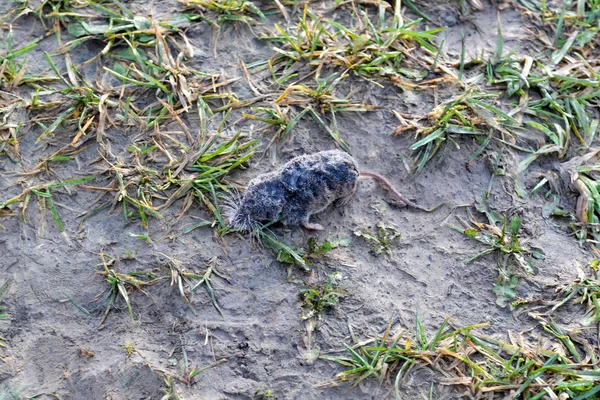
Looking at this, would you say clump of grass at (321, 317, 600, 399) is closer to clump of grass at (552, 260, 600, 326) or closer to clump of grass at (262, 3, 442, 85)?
clump of grass at (552, 260, 600, 326)

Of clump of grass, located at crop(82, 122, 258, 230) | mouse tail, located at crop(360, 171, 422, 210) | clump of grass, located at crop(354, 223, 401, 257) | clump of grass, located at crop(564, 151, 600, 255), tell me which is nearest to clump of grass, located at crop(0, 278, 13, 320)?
clump of grass, located at crop(82, 122, 258, 230)

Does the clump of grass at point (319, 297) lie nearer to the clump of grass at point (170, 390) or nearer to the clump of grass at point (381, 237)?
the clump of grass at point (381, 237)

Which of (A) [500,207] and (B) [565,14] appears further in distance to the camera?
(B) [565,14]

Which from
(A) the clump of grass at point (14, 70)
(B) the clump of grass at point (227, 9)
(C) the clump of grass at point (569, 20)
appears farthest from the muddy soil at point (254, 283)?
(C) the clump of grass at point (569, 20)

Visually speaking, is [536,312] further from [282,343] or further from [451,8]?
[451,8]

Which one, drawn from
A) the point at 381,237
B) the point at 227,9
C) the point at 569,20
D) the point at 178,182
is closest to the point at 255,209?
the point at 178,182

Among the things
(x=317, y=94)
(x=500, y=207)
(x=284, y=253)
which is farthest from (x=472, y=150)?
(x=284, y=253)

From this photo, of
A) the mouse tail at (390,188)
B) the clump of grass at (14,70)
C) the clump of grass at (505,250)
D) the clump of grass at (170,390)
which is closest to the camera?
the clump of grass at (170,390)
